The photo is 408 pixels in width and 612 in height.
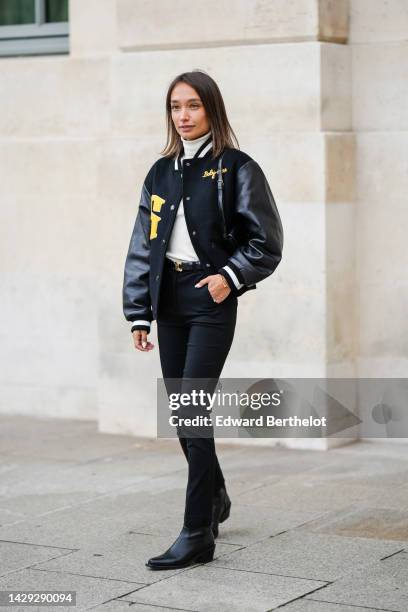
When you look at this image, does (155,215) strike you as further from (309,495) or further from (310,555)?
(309,495)

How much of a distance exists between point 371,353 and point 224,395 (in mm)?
956

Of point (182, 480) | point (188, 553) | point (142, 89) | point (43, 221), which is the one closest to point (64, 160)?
point (43, 221)

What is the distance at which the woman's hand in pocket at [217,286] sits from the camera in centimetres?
525

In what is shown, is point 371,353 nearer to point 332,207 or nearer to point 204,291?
point 332,207

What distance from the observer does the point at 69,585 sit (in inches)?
201

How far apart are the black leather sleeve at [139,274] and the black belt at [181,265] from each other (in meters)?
0.17

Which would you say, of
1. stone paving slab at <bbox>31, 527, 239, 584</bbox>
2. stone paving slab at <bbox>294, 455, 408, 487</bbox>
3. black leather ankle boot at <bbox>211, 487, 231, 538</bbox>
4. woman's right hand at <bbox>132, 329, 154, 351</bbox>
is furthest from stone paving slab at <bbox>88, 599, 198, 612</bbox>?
stone paving slab at <bbox>294, 455, 408, 487</bbox>

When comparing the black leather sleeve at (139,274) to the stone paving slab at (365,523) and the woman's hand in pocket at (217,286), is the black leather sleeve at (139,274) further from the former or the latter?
the stone paving slab at (365,523)

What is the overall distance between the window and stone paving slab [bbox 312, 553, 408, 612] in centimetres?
511

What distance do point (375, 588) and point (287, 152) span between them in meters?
3.44

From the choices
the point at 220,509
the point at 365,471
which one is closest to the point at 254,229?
the point at 220,509

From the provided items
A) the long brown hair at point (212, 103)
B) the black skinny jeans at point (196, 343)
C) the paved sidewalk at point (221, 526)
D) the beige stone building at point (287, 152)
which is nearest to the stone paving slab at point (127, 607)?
the paved sidewalk at point (221, 526)

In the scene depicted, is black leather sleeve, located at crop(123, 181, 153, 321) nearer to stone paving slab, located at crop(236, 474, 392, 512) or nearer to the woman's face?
the woman's face

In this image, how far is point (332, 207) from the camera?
770 cm
